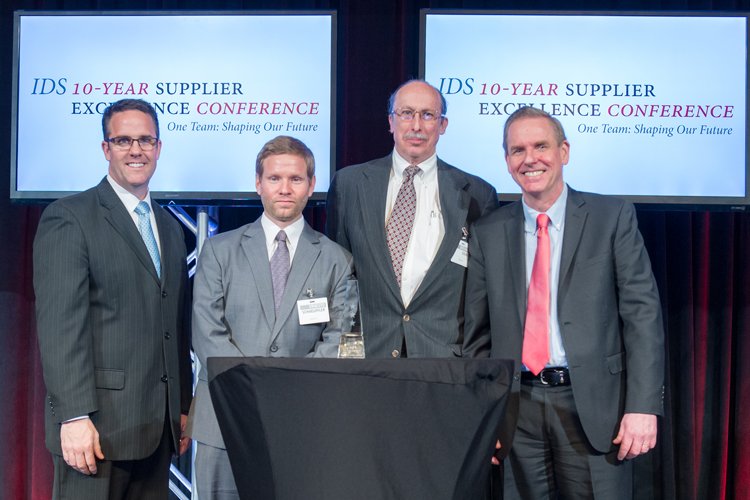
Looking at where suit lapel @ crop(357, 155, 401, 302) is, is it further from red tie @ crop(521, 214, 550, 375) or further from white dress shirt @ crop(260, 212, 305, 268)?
red tie @ crop(521, 214, 550, 375)

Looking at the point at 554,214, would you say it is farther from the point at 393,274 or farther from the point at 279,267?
the point at 279,267

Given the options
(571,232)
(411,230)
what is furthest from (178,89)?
(571,232)

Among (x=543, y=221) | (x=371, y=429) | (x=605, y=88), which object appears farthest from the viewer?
(x=605, y=88)

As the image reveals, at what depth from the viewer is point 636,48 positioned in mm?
3688

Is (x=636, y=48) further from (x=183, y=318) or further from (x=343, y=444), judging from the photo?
(x=343, y=444)

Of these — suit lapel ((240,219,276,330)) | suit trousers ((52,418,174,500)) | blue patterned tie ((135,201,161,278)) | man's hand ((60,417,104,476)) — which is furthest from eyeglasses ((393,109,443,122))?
man's hand ((60,417,104,476))

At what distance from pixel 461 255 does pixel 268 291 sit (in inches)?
29.6

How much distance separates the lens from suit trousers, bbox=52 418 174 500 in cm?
230

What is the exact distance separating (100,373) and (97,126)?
1712mm

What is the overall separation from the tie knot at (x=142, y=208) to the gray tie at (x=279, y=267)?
1.48ft

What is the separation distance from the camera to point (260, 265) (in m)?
2.39

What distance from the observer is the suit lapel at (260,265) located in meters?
2.34

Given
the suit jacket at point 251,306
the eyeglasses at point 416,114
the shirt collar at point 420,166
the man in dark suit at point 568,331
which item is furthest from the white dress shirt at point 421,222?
the suit jacket at point 251,306

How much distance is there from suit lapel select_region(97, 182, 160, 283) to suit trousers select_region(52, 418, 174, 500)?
0.51 meters
